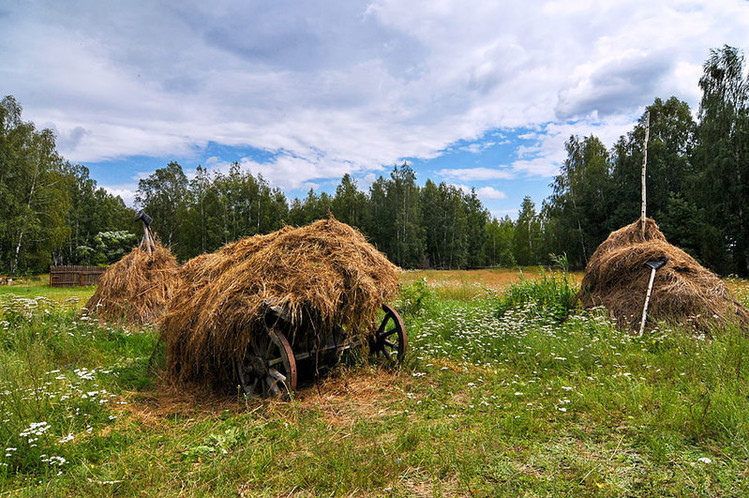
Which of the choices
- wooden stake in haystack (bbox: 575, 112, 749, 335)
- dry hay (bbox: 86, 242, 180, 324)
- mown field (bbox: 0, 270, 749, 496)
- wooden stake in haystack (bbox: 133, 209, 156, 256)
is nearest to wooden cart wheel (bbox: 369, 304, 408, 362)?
mown field (bbox: 0, 270, 749, 496)

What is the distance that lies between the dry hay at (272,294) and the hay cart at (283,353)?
108mm

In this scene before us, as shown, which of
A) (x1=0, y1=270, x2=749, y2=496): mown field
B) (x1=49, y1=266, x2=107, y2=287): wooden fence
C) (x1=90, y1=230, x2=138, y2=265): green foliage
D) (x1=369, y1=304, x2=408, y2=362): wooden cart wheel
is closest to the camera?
(x1=0, y1=270, x2=749, y2=496): mown field

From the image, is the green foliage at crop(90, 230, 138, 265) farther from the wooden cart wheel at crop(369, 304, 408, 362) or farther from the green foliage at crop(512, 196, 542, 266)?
the green foliage at crop(512, 196, 542, 266)

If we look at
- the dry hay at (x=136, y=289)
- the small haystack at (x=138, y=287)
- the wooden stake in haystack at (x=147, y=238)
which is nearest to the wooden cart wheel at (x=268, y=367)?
the small haystack at (x=138, y=287)

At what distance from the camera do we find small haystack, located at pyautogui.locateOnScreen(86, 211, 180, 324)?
8.88 meters

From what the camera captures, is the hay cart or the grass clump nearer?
the hay cart

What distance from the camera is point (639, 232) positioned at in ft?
29.2

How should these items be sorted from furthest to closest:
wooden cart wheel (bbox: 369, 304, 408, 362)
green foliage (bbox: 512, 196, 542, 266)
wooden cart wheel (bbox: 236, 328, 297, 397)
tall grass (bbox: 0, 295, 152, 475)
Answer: green foliage (bbox: 512, 196, 542, 266) < wooden cart wheel (bbox: 369, 304, 408, 362) < wooden cart wheel (bbox: 236, 328, 297, 397) < tall grass (bbox: 0, 295, 152, 475)

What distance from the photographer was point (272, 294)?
14.1 feet

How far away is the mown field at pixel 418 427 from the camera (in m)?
2.85

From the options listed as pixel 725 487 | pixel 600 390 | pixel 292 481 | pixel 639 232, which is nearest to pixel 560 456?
pixel 725 487

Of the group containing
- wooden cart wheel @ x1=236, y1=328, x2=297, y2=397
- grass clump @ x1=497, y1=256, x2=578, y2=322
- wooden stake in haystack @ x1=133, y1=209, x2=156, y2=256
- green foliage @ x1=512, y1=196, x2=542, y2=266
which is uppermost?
green foliage @ x1=512, y1=196, x2=542, y2=266

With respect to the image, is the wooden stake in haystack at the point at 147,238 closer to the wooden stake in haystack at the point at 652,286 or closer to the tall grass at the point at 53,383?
the tall grass at the point at 53,383

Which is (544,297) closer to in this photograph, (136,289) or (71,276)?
(136,289)
